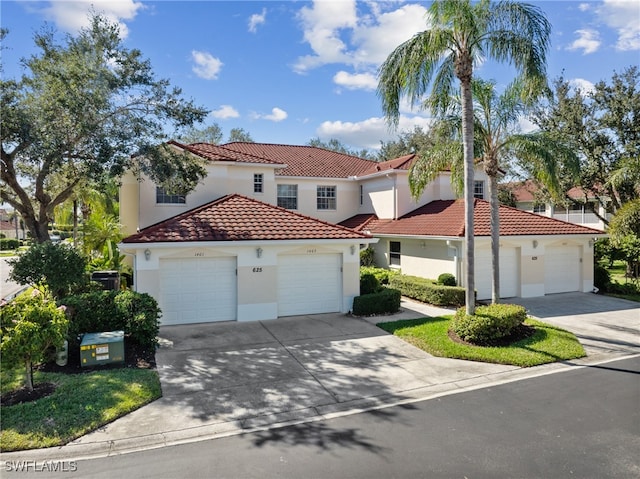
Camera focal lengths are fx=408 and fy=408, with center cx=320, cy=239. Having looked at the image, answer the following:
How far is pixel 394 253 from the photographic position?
2158 centimetres

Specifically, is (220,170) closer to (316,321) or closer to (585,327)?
(316,321)

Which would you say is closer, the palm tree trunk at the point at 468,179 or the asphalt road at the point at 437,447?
the asphalt road at the point at 437,447

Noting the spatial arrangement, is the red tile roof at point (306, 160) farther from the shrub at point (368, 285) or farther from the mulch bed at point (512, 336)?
the mulch bed at point (512, 336)

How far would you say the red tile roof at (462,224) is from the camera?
1750 cm

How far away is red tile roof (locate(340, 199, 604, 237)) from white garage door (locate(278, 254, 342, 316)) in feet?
17.7

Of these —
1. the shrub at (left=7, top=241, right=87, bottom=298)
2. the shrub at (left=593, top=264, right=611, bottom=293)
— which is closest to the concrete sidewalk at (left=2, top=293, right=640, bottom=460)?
the shrub at (left=7, top=241, right=87, bottom=298)

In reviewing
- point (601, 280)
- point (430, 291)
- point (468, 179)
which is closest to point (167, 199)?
point (430, 291)

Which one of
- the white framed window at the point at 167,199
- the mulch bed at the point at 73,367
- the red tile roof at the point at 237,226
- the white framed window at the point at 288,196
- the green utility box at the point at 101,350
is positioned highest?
the white framed window at the point at 288,196

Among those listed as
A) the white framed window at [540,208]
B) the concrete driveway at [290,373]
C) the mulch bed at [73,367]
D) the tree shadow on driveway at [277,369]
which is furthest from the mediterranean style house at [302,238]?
the white framed window at [540,208]

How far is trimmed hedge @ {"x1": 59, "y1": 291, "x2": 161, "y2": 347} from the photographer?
9953 mm

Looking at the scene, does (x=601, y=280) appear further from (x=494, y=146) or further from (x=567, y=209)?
(x=567, y=209)

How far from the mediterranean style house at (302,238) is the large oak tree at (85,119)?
226 cm

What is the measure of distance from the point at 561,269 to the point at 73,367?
19.3 m

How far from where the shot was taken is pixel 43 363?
8898mm
